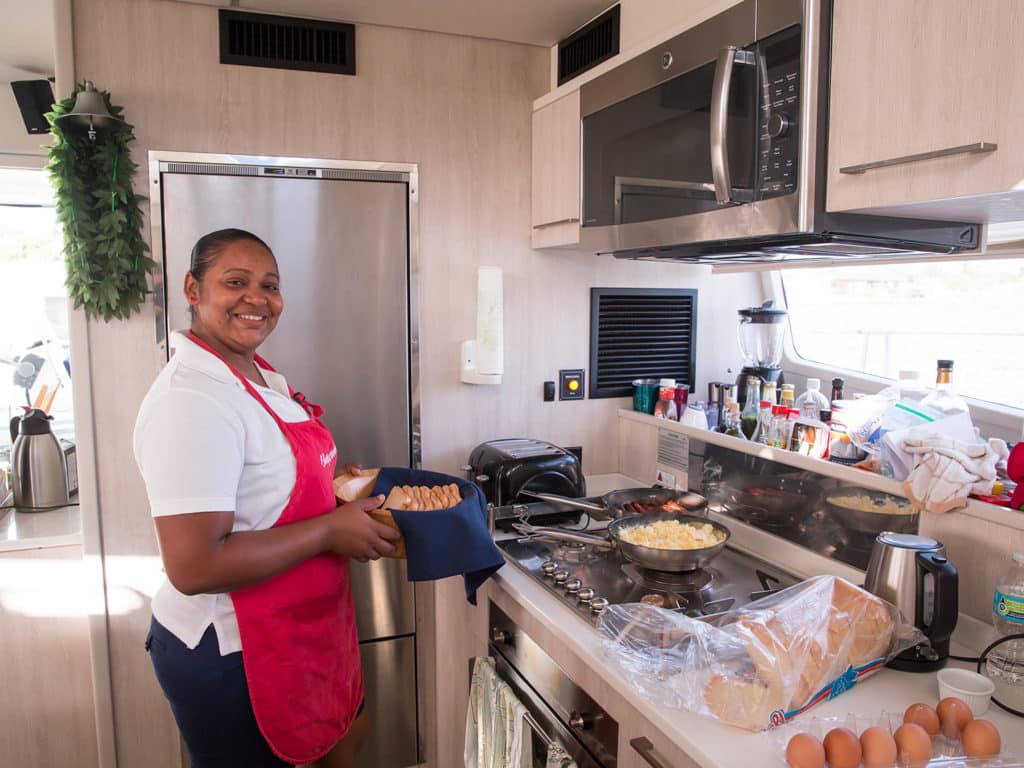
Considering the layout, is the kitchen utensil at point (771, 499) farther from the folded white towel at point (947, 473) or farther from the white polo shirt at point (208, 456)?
the white polo shirt at point (208, 456)

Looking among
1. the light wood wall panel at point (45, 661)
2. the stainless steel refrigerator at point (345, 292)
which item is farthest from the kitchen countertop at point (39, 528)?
the stainless steel refrigerator at point (345, 292)

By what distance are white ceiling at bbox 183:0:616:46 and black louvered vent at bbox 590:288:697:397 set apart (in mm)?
843

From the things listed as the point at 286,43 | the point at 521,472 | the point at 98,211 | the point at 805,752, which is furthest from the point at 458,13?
the point at 805,752

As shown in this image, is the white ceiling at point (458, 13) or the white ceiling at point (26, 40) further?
the white ceiling at point (26, 40)

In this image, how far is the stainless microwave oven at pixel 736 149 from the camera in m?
1.32

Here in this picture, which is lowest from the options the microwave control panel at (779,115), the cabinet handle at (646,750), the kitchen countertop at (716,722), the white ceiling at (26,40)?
the cabinet handle at (646,750)

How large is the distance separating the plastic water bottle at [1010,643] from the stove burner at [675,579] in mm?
567

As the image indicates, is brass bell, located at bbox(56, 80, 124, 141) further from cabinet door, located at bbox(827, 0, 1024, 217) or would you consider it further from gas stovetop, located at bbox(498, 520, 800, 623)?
cabinet door, located at bbox(827, 0, 1024, 217)

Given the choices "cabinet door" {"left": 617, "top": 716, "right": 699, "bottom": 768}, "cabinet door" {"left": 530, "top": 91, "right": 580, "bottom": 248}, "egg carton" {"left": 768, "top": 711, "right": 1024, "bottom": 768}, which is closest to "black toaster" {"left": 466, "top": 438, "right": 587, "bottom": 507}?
"cabinet door" {"left": 530, "top": 91, "right": 580, "bottom": 248}

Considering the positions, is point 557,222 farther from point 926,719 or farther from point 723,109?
point 926,719

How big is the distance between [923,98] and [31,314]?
10.9 feet

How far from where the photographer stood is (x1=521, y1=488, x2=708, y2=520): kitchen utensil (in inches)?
77.6

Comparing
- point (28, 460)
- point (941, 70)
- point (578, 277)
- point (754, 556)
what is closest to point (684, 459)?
point (754, 556)

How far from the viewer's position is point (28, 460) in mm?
2492
